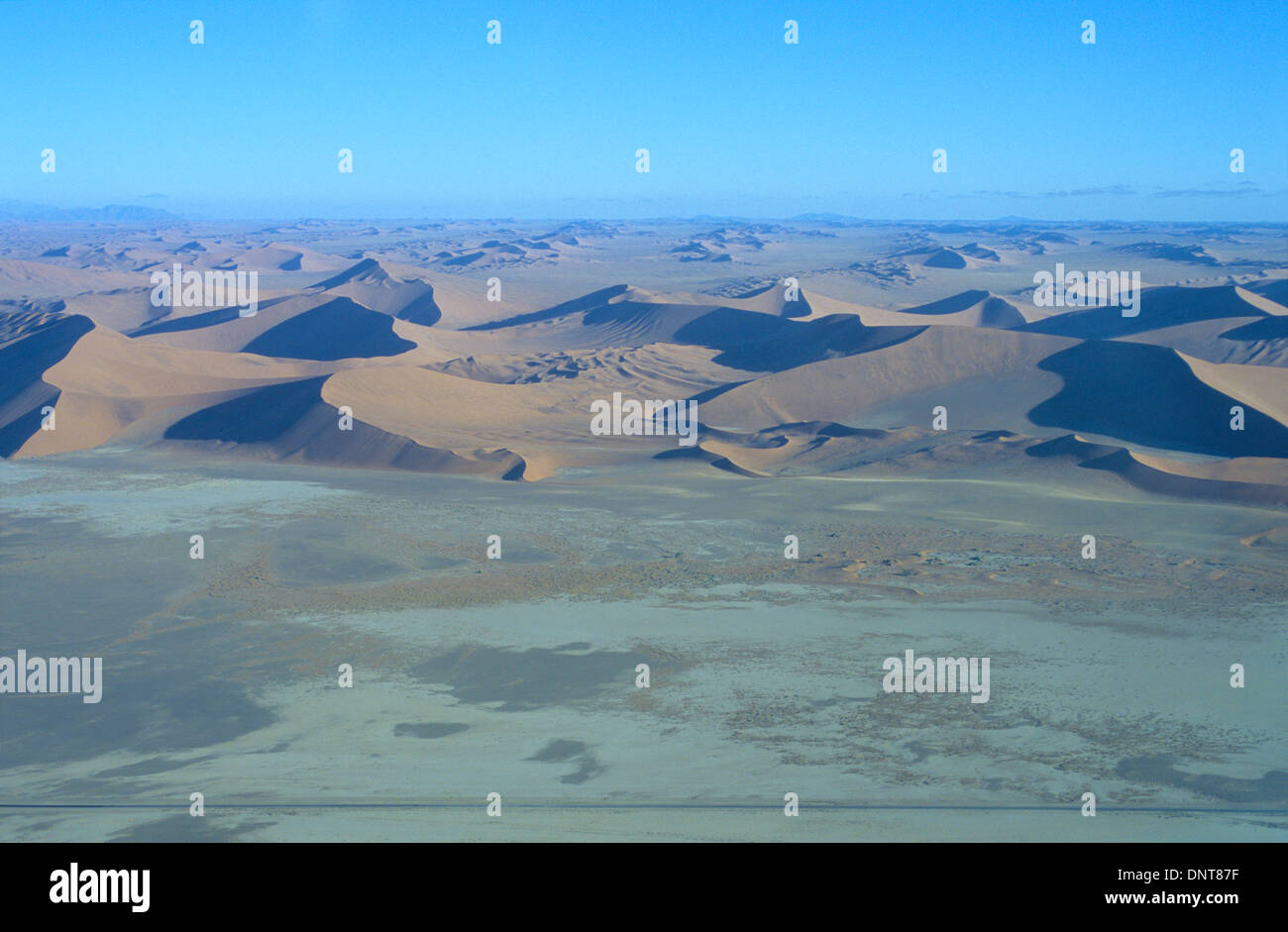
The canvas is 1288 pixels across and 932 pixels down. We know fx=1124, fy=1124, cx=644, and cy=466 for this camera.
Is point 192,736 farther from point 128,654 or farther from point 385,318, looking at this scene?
point 385,318

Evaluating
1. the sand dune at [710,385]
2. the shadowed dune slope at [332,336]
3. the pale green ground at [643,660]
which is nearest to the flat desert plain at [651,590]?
the pale green ground at [643,660]

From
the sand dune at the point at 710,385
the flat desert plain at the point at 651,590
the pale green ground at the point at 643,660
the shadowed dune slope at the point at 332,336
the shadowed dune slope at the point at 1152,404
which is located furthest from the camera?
the shadowed dune slope at the point at 332,336

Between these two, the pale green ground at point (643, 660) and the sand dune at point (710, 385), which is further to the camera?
the sand dune at point (710, 385)

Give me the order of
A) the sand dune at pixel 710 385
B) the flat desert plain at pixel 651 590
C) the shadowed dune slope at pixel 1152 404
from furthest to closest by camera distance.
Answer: the shadowed dune slope at pixel 1152 404, the sand dune at pixel 710 385, the flat desert plain at pixel 651 590

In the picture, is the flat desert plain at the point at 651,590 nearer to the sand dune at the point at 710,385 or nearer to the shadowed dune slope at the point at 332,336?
the sand dune at the point at 710,385

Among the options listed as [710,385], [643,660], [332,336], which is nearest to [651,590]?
[643,660]

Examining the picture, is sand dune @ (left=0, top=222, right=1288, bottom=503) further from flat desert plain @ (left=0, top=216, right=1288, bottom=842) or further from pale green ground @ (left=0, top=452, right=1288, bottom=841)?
pale green ground @ (left=0, top=452, right=1288, bottom=841)

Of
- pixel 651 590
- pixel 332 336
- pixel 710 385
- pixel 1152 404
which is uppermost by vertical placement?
pixel 332 336

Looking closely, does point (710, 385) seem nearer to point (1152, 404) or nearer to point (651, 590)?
point (1152, 404)

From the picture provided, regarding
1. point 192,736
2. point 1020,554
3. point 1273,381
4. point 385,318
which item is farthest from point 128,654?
point 385,318
